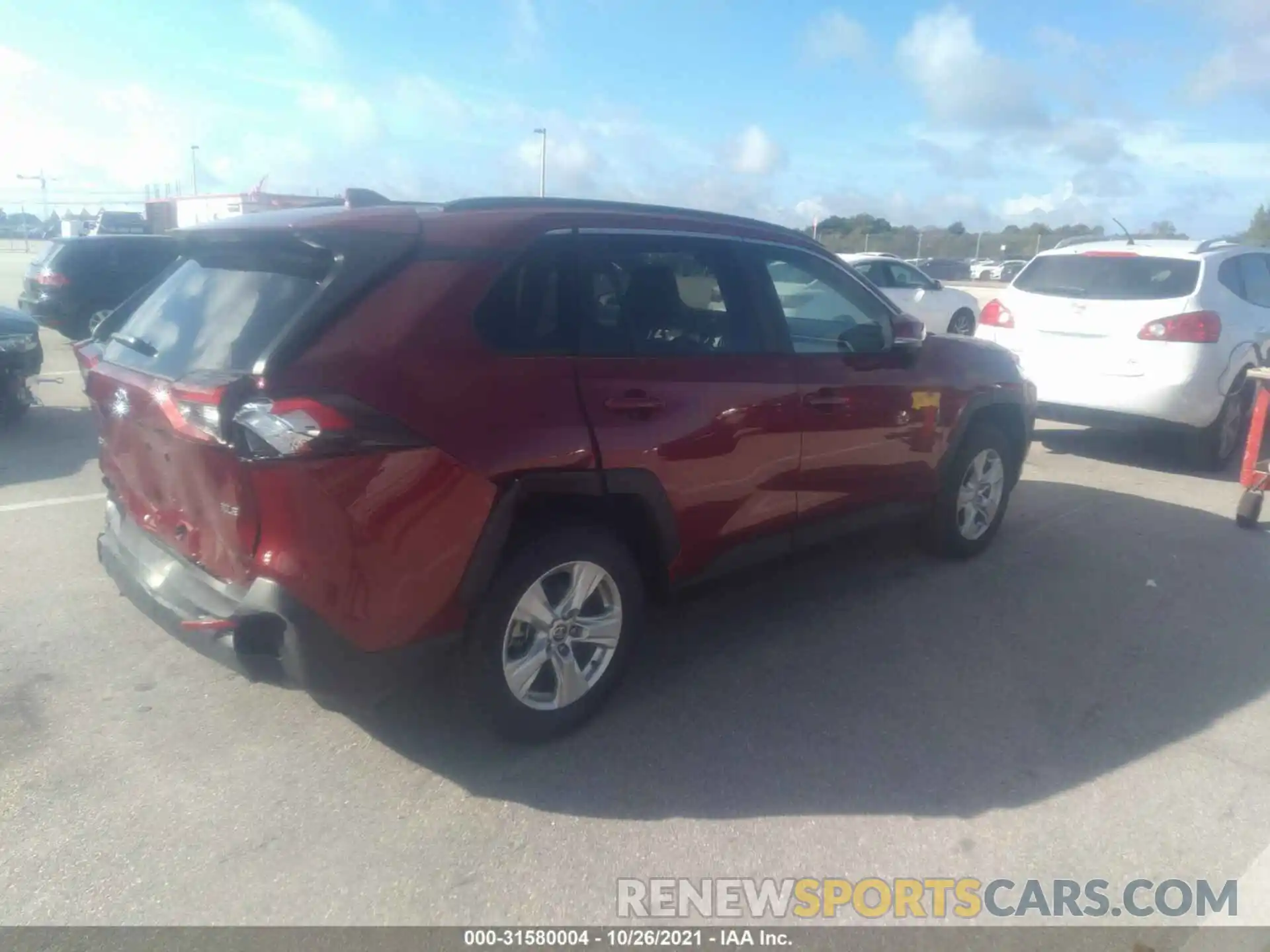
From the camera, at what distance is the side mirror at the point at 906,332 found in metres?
4.76

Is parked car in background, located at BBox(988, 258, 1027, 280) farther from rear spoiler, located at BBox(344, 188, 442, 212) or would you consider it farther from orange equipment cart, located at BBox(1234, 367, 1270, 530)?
rear spoiler, located at BBox(344, 188, 442, 212)

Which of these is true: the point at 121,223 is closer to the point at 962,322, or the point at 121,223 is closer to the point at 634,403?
the point at 962,322

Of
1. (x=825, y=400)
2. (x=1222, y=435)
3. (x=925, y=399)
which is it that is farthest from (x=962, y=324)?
(x=825, y=400)

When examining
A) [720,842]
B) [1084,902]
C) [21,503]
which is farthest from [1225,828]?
[21,503]

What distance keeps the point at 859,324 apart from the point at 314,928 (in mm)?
3395

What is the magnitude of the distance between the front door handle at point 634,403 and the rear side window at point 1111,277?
19.0 feet

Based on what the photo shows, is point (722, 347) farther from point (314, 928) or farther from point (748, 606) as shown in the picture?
point (314, 928)

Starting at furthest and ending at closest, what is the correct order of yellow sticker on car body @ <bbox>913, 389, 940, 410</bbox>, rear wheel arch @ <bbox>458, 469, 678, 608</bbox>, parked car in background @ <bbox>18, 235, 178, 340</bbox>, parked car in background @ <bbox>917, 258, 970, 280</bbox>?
parked car in background @ <bbox>917, 258, 970, 280</bbox> < parked car in background @ <bbox>18, 235, 178, 340</bbox> < yellow sticker on car body @ <bbox>913, 389, 940, 410</bbox> < rear wheel arch @ <bbox>458, 469, 678, 608</bbox>

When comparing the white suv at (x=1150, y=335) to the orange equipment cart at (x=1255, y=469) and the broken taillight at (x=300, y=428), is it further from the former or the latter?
the broken taillight at (x=300, y=428)

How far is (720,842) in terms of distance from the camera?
120 inches

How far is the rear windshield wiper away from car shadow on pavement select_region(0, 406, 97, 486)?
357 centimetres

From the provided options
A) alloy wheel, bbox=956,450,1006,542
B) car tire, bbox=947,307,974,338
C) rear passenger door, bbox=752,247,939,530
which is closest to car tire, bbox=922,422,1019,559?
alloy wheel, bbox=956,450,1006,542

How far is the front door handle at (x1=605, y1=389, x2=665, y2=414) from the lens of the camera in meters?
3.47

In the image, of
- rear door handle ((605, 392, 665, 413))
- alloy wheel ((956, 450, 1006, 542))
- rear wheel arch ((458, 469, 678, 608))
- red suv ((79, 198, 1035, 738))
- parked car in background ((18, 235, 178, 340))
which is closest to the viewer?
red suv ((79, 198, 1035, 738))
